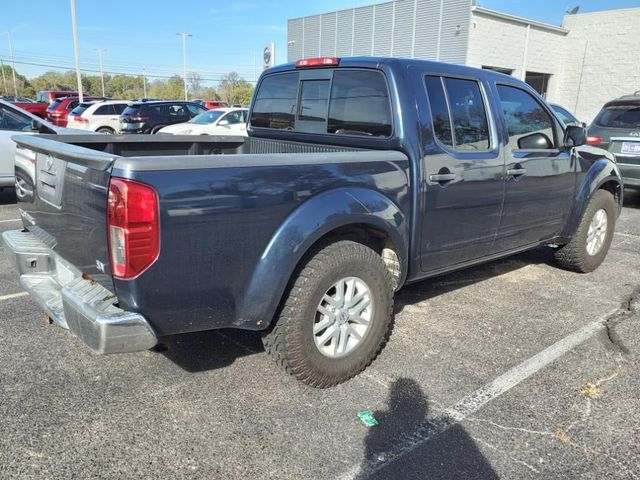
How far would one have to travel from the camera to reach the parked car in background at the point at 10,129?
26.3 feet

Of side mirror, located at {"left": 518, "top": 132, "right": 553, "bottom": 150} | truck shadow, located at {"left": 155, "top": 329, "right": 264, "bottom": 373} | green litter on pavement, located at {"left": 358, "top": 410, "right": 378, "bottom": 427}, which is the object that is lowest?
truck shadow, located at {"left": 155, "top": 329, "right": 264, "bottom": 373}

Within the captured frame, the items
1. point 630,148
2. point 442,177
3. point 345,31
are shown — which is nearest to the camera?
point 442,177

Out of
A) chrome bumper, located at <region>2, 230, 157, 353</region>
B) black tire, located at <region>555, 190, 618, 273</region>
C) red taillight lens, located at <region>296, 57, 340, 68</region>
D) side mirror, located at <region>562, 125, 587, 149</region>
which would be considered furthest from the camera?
black tire, located at <region>555, 190, 618, 273</region>

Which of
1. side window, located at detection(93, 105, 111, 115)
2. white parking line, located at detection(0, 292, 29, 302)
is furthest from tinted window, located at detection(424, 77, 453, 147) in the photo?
side window, located at detection(93, 105, 111, 115)

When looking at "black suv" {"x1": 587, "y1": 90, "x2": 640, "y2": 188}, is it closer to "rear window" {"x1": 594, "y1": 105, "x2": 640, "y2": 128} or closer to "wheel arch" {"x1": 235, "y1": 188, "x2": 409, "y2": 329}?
"rear window" {"x1": 594, "y1": 105, "x2": 640, "y2": 128}

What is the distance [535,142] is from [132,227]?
341 centimetres

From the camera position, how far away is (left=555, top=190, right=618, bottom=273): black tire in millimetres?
5133

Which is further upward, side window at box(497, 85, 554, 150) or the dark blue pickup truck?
side window at box(497, 85, 554, 150)

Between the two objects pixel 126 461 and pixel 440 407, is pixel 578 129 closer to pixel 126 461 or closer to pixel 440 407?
pixel 440 407

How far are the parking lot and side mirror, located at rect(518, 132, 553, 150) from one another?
4.56ft

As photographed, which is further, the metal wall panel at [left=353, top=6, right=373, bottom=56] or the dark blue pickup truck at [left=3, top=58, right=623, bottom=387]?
the metal wall panel at [left=353, top=6, right=373, bottom=56]

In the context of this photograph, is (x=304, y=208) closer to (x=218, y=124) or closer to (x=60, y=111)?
(x=218, y=124)

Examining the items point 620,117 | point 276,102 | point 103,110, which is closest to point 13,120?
point 276,102

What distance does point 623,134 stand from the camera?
8.74 m
